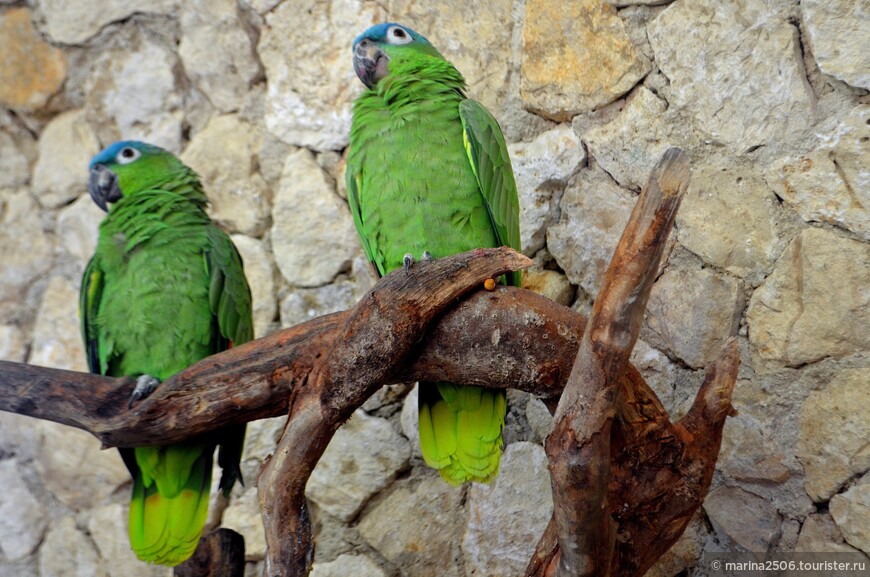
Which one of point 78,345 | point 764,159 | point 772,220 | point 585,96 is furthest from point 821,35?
point 78,345

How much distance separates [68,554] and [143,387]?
1068mm

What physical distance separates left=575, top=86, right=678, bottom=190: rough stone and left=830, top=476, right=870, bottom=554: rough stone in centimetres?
74

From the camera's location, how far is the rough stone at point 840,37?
4.61 ft

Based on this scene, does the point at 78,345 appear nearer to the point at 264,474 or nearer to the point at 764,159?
the point at 264,474

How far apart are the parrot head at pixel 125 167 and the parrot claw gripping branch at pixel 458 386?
2.04ft

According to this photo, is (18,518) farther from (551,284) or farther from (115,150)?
(551,284)

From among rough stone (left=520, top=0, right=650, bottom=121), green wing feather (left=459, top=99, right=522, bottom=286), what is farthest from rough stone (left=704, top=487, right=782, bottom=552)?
rough stone (left=520, top=0, right=650, bottom=121)

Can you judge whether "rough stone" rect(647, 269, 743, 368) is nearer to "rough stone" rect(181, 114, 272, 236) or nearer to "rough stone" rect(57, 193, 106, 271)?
"rough stone" rect(181, 114, 272, 236)

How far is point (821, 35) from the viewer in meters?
1.46

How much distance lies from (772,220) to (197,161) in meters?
1.60

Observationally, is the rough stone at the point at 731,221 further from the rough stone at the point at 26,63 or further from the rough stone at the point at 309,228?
the rough stone at the point at 26,63

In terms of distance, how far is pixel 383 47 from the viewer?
167 centimetres

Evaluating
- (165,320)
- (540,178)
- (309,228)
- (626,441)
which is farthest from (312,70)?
(626,441)

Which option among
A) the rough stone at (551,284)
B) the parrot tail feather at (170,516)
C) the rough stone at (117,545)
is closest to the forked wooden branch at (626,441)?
the rough stone at (551,284)
